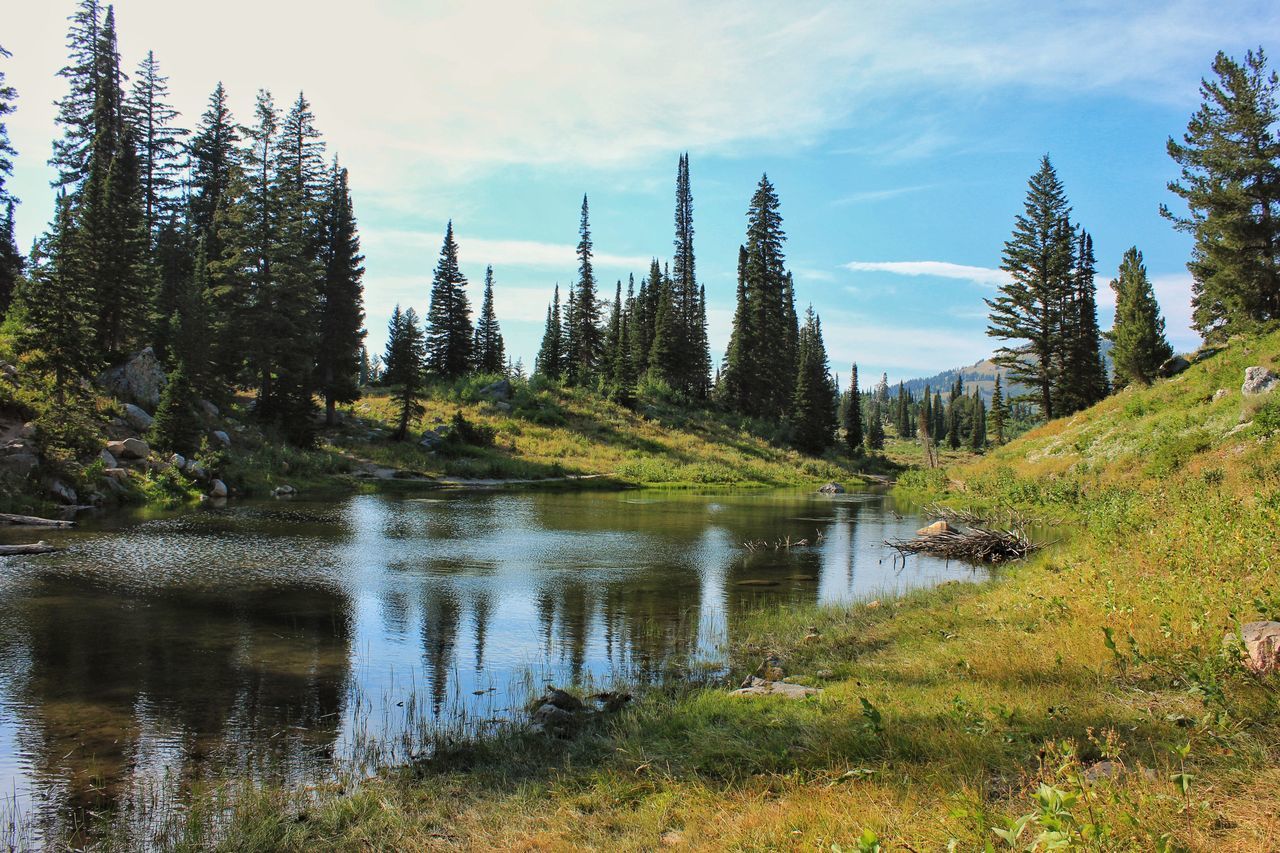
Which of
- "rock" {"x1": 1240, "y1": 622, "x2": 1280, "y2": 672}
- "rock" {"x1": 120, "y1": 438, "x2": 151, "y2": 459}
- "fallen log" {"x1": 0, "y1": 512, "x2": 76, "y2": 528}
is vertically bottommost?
"fallen log" {"x1": 0, "y1": 512, "x2": 76, "y2": 528}

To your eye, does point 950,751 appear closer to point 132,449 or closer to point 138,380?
point 132,449

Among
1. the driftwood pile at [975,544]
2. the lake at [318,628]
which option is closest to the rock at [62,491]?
the lake at [318,628]

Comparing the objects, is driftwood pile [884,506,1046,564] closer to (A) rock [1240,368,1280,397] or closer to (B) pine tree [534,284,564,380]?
(A) rock [1240,368,1280,397]

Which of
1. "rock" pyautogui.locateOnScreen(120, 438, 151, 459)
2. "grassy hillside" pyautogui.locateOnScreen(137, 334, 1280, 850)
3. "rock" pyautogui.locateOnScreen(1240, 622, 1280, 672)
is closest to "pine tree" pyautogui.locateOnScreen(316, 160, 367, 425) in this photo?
"rock" pyautogui.locateOnScreen(120, 438, 151, 459)

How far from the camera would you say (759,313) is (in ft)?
266

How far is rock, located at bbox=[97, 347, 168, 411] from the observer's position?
3606 cm

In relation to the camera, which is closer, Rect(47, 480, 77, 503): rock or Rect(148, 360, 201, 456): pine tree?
Rect(47, 480, 77, 503): rock

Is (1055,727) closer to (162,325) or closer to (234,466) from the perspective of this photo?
(234,466)

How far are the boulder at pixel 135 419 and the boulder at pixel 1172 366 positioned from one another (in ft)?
173

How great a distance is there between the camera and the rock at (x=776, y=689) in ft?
27.8

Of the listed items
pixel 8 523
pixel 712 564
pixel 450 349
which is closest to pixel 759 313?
pixel 450 349

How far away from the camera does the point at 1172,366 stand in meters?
39.7

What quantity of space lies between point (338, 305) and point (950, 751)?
189 feet

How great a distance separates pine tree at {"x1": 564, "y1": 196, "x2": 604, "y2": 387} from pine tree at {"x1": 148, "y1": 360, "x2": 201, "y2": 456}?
51.5 metres
